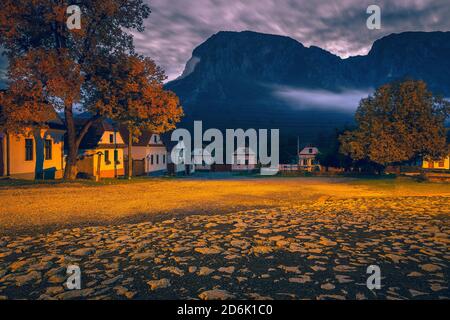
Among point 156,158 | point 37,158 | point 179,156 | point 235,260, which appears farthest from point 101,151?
point 235,260

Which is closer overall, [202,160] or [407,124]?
[407,124]

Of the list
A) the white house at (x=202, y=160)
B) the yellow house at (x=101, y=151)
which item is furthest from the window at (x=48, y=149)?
the white house at (x=202, y=160)

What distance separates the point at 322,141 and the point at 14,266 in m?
97.4

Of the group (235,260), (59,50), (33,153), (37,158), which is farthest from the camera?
(37,158)

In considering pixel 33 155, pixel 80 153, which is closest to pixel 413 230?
pixel 33 155

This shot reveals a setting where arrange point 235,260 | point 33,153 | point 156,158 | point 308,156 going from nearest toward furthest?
point 235,260
point 33,153
point 156,158
point 308,156

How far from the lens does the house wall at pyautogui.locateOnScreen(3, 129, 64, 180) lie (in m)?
25.5

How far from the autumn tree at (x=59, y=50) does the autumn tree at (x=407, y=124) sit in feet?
77.0

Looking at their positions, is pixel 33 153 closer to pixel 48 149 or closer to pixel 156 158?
pixel 48 149

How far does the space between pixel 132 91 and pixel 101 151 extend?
566 inches

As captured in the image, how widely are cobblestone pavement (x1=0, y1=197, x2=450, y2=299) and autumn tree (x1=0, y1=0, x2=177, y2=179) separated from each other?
54.2 ft

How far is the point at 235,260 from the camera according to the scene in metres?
5.82
